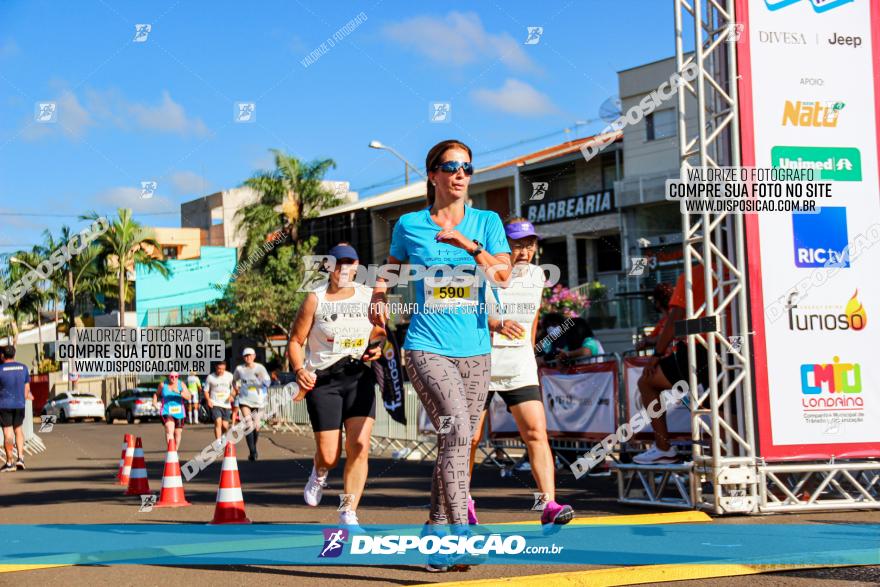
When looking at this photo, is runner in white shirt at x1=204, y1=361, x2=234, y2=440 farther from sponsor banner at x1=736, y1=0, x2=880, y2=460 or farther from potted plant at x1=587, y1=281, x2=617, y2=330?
potted plant at x1=587, y1=281, x2=617, y2=330

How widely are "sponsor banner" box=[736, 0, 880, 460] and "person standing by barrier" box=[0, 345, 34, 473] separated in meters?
12.3

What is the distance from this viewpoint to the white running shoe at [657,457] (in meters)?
9.61

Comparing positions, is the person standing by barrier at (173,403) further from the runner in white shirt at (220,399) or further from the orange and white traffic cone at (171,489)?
the orange and white traffic cone at (171,489)

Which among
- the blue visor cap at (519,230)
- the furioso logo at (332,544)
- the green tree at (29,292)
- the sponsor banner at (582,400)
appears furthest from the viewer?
the green tree at (29,292)

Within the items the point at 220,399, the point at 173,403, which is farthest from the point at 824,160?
the point at 220,399

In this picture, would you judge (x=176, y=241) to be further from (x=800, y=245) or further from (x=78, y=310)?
(x=800, y=245)

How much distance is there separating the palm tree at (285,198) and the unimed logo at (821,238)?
44817mm

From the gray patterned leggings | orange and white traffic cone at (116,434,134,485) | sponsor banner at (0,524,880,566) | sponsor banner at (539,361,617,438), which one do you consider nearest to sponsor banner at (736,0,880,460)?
sponsor banner at (0,524,880,566)

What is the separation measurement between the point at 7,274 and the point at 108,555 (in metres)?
66.9

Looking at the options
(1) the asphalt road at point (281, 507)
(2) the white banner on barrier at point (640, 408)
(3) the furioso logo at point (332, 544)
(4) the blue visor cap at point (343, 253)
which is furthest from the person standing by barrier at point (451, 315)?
(2) the white banner on barrier at point (640, 408)

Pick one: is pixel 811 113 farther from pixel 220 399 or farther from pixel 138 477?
pixel 220 399

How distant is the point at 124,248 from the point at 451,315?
55.3 m

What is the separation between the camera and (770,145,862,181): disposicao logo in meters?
8.44

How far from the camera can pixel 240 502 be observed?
8.52m
